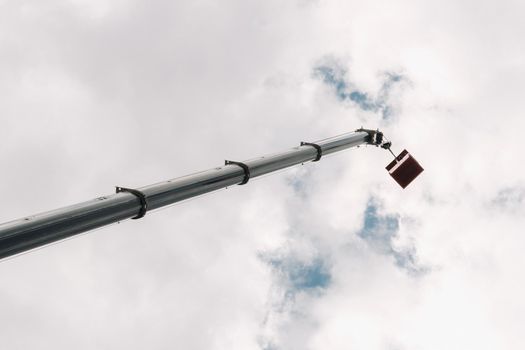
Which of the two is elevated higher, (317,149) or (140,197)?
(317,149)

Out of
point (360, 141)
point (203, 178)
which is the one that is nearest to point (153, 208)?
point (203, 178)

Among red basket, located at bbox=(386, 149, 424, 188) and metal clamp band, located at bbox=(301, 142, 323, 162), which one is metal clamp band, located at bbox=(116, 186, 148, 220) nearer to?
metal clamp band, located at bbox=(301, 142, 323, 162)

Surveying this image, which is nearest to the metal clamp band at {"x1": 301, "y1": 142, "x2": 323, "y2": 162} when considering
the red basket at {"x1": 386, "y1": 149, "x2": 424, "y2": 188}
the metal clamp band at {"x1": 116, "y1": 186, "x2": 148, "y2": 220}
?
the red basket at {"x1": 386, "y1": 149, "x2": 424, "y2": 188}

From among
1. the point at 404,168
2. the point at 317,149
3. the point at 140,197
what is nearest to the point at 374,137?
the point at 404,168

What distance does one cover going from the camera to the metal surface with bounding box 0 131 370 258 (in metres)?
12.8

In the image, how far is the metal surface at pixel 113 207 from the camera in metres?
12.8

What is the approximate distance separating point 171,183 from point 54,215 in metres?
4.73

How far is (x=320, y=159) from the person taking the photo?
89.1 feet

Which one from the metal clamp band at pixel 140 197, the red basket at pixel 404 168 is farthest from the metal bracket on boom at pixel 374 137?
the metal clamp band at pixel 140 197

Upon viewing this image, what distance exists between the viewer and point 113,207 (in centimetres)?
1541

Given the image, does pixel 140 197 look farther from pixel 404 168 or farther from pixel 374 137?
pixel 374 137

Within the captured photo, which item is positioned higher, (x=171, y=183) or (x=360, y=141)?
(x=360, y=141)

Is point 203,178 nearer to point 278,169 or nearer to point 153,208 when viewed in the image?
point 153,208

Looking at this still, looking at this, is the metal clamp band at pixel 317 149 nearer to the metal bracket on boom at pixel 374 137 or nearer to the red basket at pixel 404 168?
the red basket at pixel 404 168
